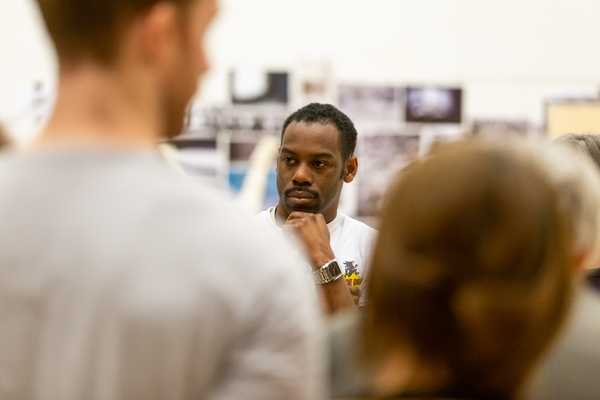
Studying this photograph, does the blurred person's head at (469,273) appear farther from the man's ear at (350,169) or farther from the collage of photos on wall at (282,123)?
the collage of photos on wall at (282,123)

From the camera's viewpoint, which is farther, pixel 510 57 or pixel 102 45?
pixel 510 57

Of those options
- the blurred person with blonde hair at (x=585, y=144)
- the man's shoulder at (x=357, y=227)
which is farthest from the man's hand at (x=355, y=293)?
the blurred person with blonde hair at (x=585, y=144)

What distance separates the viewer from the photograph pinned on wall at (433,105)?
3.46 metres

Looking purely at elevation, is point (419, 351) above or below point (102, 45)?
below

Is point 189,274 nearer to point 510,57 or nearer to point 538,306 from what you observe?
point 538,306

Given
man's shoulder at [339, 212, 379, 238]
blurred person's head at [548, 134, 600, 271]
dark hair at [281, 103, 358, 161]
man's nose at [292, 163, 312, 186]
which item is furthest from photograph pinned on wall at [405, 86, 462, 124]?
blurred person's head at [548, 134, 600, 271]

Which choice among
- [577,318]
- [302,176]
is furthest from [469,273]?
[302,176]

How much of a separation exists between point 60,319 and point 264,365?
22cm

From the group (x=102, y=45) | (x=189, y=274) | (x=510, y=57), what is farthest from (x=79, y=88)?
(x=510, y=57)

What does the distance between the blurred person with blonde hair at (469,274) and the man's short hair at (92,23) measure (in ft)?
1.20

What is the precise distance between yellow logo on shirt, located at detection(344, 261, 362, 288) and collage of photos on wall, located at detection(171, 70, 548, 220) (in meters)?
1.43

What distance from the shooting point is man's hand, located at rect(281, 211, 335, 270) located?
1771mm

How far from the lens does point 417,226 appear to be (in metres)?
0.62

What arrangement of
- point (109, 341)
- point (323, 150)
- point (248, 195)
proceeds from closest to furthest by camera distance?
point (109, 341), point (323, 150), point (248, 195)
